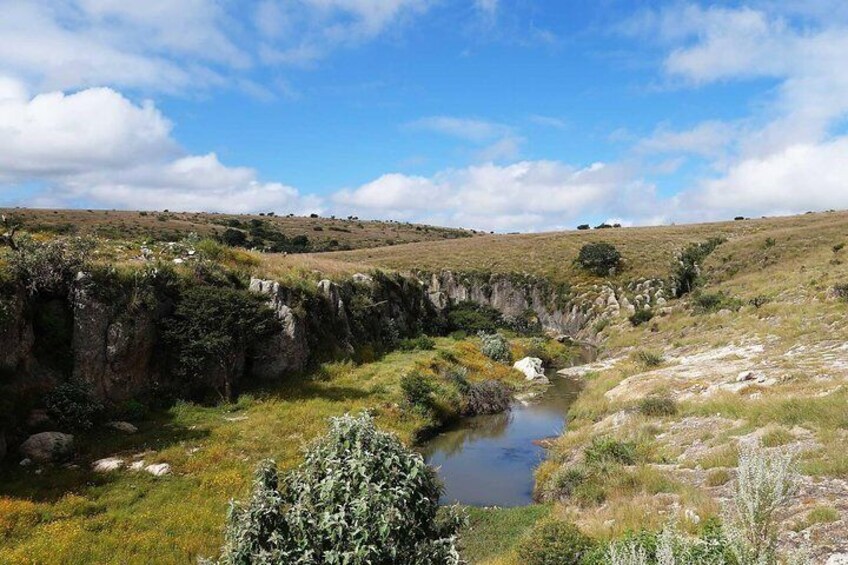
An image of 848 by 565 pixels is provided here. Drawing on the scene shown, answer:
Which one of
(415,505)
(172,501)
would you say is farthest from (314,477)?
(172,501)

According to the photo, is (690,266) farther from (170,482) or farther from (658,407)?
(170,482)

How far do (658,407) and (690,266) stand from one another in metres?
42.7

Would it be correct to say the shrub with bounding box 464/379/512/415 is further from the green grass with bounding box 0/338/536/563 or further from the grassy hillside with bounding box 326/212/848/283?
the grassy hillside with bounding box 326/212/848/283

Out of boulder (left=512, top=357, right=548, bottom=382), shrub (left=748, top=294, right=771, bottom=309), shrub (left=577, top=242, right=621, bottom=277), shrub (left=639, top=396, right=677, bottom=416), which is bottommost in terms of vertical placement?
boulder (left=512, top=357, right=548, bottom=382)

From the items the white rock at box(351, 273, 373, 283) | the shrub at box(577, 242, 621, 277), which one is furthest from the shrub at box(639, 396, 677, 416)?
the shrub at box(577, 242, 621, 277)

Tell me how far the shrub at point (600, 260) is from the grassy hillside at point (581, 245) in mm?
1388

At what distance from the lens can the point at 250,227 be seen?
362 feet

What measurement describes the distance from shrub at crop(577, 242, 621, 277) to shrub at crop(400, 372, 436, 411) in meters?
44.5

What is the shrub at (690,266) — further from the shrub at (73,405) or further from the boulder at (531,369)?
the shrub at (73,405)

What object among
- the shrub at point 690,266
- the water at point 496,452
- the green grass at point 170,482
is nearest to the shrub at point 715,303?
the shrub at point 690,266

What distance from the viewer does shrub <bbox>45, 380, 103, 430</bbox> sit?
53.3ft

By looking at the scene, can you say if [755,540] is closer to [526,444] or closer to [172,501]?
[172,501]

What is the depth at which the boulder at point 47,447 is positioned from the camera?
568 inches

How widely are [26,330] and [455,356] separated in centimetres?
2383
